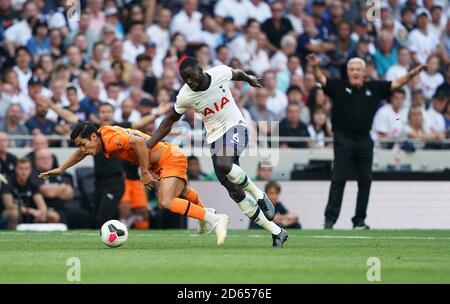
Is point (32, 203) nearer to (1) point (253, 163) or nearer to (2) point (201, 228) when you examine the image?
(1) point (253, 163)

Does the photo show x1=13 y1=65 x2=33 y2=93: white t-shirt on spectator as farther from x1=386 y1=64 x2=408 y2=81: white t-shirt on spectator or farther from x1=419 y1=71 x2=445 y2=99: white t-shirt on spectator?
x1=419 y1=71 x2=445 y2=99: white t-shirt on spectator

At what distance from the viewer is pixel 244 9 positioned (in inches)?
1100

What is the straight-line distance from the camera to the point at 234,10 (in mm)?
27828

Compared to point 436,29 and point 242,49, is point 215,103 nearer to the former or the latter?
point 242,49

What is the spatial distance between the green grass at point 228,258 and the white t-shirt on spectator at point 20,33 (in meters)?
7.72

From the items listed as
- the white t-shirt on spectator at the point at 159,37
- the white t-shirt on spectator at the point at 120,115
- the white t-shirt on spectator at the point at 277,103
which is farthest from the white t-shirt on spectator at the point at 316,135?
the white t-shirt on spectator at the point at 159,37

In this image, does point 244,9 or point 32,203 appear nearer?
point 32,203

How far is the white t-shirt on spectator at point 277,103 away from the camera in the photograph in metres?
25.3

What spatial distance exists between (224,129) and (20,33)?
10.6 meters

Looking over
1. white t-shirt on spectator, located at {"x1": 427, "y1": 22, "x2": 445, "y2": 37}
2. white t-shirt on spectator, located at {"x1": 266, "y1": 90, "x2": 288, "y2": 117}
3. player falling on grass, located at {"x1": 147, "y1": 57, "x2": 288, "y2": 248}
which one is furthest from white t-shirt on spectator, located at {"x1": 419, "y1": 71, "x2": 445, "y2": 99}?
player falling on grass, located at {"x1": 147, "y1": 57, "x2": 288, "y2": 248}

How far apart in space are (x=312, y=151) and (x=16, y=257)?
10913mm
